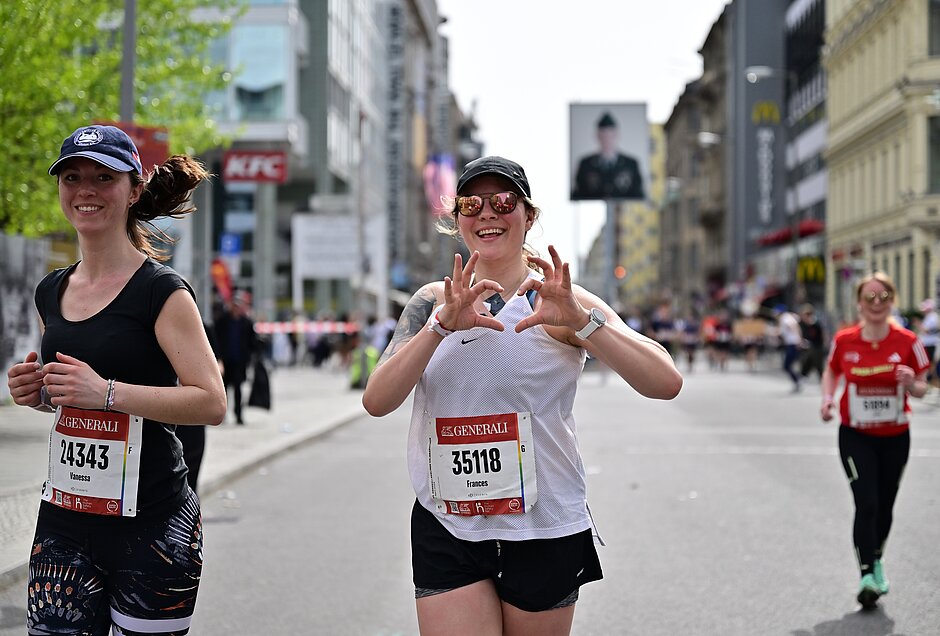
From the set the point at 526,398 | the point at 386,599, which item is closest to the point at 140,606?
the point at 526,398

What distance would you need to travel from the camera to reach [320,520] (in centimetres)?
1025

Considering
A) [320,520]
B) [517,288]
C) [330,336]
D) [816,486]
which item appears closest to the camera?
[517,288]

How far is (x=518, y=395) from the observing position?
12.0ft

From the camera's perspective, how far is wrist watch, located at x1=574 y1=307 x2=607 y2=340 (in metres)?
3.54

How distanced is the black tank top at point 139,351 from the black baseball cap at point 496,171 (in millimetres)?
797

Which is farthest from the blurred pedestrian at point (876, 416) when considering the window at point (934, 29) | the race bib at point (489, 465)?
the window at point (934, 29)

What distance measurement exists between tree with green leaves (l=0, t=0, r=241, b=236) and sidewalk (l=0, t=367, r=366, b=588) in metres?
2.89

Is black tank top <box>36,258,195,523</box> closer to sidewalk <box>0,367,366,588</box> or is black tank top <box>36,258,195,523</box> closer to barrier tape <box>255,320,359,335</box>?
sidewalk <box>0,367,366,588</box>

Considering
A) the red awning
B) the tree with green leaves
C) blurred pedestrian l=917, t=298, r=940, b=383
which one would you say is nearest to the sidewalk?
the tree with green leaves

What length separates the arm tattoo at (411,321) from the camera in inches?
147

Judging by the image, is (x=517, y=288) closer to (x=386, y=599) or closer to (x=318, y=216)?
(x=386, y=599)

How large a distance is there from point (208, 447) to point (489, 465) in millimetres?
11891

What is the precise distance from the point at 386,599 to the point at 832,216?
51.4m

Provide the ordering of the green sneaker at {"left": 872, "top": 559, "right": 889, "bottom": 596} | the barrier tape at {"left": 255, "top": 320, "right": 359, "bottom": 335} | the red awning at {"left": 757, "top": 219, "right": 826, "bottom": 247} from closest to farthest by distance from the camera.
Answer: the green sneaker at {"left": 872, "top": 559, "right": 889, "bottom": 596}
the barrier tape at {"left": 255, "top": 320, "right": 359, "bottom": 335}
the red awning at {"left": 757, "top": 219, "right": 826, "bottom": 247}
